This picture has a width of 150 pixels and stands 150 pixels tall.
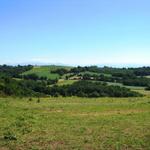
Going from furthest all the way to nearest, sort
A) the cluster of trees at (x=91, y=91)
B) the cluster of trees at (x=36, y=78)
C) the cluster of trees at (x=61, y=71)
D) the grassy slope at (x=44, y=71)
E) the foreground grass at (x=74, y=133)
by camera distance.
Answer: the cluster of trees at (x=61, y=71) < the grassy slope at (x=44, y=71) < the cluster of trees at (x=36, y=78) < the cluster of trees at (x=91, y=91) < the foreground grass at (x=74, y=133)

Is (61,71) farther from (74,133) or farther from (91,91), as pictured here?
(74,133)

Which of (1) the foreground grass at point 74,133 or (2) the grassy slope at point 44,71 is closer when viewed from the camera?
(1) the foreground grass at point 74,133

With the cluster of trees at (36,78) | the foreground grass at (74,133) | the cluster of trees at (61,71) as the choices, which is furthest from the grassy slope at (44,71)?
the foreground grass at (74,133)

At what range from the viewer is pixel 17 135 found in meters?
14.8

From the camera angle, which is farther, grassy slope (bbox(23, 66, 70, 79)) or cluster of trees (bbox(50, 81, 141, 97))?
grassy slope (bbox(23, 66, 70, 79))

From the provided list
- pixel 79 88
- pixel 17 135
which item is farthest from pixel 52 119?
pixel 79 88

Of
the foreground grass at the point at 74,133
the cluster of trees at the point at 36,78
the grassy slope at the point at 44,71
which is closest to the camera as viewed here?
the foreground grass at the point at 74,133

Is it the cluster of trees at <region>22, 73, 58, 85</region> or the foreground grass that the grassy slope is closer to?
the cluster of trees at <region>22, 73, 58, 85</region>

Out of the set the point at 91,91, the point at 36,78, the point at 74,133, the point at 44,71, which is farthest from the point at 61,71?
the point at 74,133

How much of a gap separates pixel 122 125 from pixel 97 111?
7118 millimetres

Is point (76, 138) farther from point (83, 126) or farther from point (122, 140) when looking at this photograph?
point (83, 126)

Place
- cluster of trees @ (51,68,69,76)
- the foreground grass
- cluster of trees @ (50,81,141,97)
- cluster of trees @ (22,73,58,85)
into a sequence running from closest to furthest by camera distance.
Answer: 1. the foreground grass
2. cluster of trees @ (50,81,141,97)
3. cluster of trees @ (22,73,58,85)
4. cluster of trees @ (51,68,69,76)

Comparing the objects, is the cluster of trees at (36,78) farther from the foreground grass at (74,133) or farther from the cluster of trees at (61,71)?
the foreground grass at (74,133)

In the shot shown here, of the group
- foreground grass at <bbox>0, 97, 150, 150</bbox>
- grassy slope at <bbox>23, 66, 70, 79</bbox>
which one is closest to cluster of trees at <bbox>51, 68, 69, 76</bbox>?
grassy slope at <bbox>23, 66, 70, 79</bbox>
